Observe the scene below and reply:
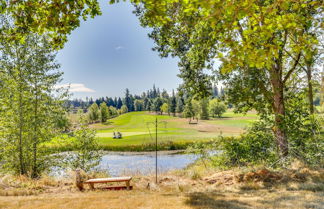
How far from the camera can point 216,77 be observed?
867 cm

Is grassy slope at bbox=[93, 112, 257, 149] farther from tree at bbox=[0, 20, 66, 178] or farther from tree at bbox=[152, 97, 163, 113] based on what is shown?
tree at bbox=[152, 97, 163, 113]

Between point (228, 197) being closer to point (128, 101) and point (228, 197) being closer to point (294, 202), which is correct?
point (294, 202)

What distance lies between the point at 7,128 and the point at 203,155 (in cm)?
877

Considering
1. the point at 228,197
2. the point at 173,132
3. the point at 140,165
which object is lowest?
the point at 173,132

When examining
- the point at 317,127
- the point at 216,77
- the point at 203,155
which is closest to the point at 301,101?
the point at 317,127

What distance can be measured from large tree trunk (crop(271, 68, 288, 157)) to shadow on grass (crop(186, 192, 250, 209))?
3812 millimetres

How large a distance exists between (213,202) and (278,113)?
212 inches

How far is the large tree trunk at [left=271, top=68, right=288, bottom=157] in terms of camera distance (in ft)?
24.8

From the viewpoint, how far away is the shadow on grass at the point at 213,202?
3996mm

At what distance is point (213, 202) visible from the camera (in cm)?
434

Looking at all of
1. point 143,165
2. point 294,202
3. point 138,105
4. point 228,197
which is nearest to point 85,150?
point 143,165

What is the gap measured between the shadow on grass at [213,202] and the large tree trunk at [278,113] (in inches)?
150

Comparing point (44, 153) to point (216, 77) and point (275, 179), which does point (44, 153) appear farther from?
point (275, 179)

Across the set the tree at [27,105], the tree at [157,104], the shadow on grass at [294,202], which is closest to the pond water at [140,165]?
the tree at [27,105]
